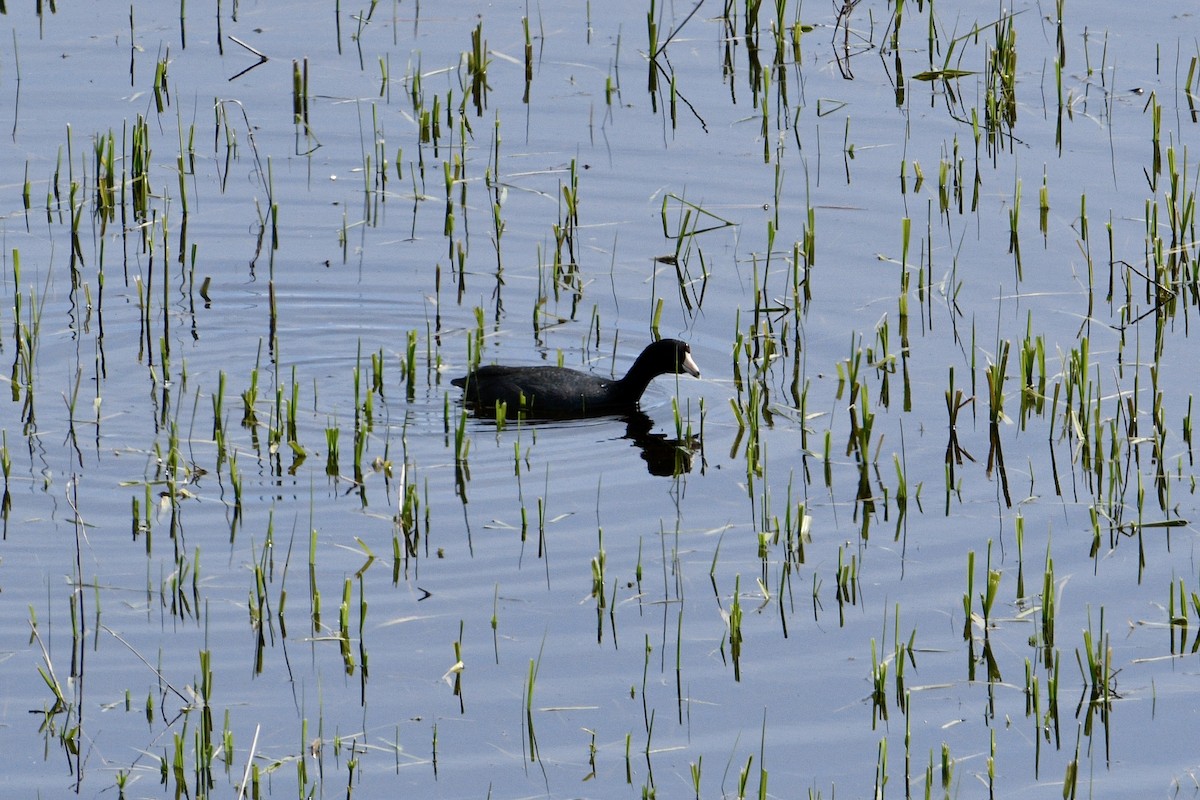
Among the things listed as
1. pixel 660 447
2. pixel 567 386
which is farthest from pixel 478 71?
pixel 660 447

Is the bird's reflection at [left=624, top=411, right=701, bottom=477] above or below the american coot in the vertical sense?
below

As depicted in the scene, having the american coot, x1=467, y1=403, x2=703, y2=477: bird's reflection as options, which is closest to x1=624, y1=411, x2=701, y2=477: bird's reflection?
x1=467, y1=403, x2=703, y2=477: bird's reflection

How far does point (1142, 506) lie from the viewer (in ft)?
28.8

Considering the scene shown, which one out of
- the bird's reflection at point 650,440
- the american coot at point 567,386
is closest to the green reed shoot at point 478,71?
the american coot at point 567,386

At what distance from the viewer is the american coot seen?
34.0 feet

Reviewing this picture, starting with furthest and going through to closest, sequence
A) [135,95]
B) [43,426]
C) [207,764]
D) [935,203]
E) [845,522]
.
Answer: [135,95]
[935,203]
[43,426]
[845,522]
[207,764]

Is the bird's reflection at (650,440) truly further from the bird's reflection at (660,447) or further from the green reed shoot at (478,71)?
the green reed shoot at (478,71)

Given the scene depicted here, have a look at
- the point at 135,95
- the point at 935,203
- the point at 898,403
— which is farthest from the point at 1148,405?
the point at 135,95

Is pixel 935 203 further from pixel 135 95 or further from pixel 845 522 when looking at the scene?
pixel 135 95

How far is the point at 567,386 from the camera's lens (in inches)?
411

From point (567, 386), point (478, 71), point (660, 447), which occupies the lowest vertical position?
point (660, 447)

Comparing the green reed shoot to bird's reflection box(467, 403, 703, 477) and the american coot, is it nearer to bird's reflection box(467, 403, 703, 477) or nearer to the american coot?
the american coot

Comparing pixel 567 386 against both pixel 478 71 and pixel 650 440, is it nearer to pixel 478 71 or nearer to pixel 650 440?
pixel 650 440

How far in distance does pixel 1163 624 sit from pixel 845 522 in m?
1.51
